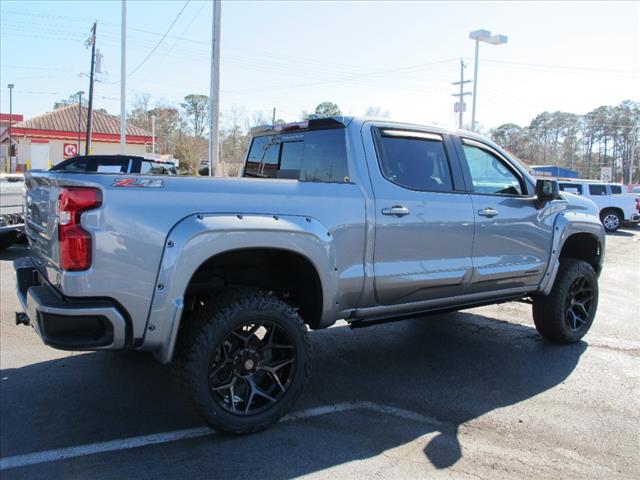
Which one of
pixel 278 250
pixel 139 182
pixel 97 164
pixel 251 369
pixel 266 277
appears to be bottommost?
pixel 251 369

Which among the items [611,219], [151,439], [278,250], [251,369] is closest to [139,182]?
[278,250]

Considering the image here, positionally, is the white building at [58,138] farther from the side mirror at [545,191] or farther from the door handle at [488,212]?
the door handle at [488,212]

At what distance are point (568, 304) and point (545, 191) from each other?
4.33 feet

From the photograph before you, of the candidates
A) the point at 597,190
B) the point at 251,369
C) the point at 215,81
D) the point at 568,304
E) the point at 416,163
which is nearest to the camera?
the point at 251,369

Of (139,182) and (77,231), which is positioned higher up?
(139,182)

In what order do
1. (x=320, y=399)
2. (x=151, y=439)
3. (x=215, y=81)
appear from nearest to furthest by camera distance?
(x=151, y=439) → (x=320, y=399) → (x=215, y=81)

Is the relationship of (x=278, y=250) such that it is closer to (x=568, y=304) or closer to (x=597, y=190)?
(x=568, y=304)

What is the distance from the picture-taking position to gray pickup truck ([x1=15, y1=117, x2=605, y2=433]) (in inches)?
115

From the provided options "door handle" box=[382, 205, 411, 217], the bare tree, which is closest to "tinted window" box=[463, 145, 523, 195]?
"door handle" box=[382, 205, 411, 217]

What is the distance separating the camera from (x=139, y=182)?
2986mm

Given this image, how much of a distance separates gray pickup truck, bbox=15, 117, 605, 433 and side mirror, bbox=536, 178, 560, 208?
0.6 inches

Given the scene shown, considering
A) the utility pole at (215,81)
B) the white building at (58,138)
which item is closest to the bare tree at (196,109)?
the white building at (58,138)

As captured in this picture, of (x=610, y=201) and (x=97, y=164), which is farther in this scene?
(x=610, y=201)

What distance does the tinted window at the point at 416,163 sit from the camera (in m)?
4.09
